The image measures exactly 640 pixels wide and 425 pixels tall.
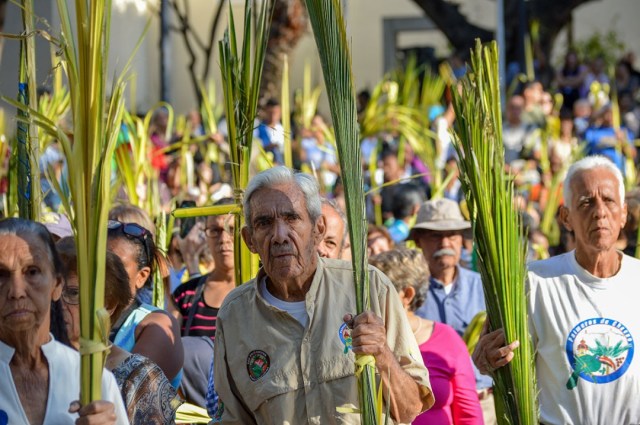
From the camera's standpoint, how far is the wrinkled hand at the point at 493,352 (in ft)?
13.0

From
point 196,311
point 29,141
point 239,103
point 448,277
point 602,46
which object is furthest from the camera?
point 602,46

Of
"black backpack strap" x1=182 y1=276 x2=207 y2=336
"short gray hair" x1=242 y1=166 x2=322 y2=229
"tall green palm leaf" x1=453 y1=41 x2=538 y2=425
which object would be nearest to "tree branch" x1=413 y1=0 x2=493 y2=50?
"black backpack strap" x1=182 y1=276 x2=207 y2=336

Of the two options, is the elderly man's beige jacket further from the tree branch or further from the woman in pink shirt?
the tree branch

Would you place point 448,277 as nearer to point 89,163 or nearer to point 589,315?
point 589,315

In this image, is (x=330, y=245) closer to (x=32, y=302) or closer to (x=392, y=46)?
(x=32, y=302)

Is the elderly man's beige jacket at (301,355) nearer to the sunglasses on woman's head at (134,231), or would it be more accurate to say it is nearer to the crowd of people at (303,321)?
the crowd of people at (303,321)

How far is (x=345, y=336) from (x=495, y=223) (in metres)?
0.70

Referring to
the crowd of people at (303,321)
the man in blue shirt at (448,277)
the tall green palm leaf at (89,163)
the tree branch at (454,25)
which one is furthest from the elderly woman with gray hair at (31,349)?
the tree branch at (454,25)

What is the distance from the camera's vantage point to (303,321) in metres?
3.65

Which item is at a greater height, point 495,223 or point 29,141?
point 29,141

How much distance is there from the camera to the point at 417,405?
3.59 metres

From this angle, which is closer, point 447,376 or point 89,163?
Answer: point 89,163

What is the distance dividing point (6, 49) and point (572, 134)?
7082 millimetres

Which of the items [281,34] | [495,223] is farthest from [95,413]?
[281,34]
